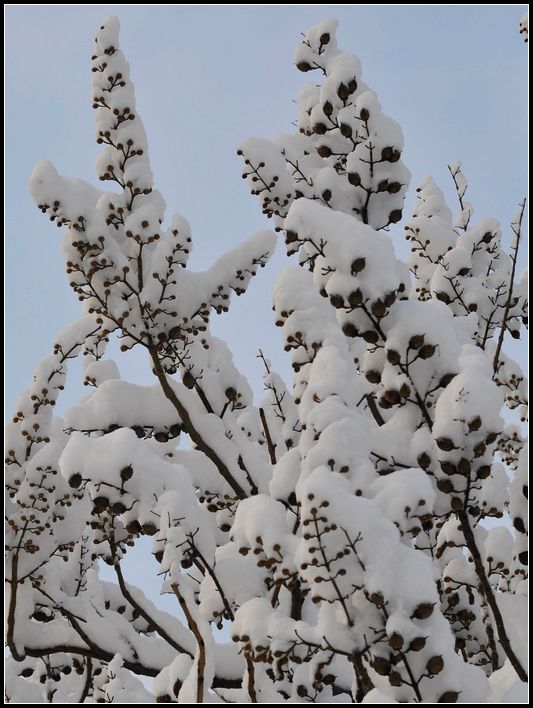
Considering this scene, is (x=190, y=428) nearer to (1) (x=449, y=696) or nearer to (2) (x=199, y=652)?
(2) (x=199, y=652)

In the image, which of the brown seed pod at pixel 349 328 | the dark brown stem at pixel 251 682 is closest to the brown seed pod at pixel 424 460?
the brown seed pod at pixel 349 328

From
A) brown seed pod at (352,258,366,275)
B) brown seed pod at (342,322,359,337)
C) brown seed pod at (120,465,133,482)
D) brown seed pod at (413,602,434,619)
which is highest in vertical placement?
brown seed pod at (352,258,366,275)

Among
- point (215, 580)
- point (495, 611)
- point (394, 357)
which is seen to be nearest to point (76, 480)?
point (215, 580)

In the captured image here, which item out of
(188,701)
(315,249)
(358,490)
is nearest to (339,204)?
(315,249)

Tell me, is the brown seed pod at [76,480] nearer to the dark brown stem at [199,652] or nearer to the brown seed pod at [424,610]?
the dark brown stem at [199,652]

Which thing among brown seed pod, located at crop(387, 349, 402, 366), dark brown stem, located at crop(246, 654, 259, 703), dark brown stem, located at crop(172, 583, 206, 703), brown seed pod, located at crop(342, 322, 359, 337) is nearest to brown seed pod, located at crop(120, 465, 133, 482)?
dark brown stem, located at crop(172, 583, 206, 703)

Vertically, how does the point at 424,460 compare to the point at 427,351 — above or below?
below

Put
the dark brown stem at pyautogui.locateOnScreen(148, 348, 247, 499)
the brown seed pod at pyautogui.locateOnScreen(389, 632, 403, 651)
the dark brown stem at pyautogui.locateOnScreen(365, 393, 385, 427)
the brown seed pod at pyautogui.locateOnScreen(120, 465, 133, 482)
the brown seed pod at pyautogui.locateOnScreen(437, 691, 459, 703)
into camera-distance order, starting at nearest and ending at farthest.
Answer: the brown seed pod at pyautogui.locateOnScreen(389, 632, 403, 651) → the brown seed pod at pyautogui.locateOnScreen(437, 691, 459, 703) → the brown seed pod at pyautogui.locateOnScreen(120, 465, 133, 482) → the dark brown stem at pyautogui.locateOnScreen(365, 393, 385, 427) → the dark brown stem at pyautogui.locateOnScreen(148, 348, 247, 499)

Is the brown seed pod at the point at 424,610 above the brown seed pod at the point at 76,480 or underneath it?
underneath

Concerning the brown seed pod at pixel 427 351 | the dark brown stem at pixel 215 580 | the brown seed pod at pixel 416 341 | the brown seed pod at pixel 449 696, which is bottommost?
the brown seed pod at pixel 449 696

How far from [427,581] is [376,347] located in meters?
1.25

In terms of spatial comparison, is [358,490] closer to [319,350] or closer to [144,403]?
[319,350]

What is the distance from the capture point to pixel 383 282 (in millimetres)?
3396

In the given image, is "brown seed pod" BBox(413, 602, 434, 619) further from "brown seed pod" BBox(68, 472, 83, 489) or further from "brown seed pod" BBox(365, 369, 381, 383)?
"brown seed pod" BBox(68, 472, 83, 489)
